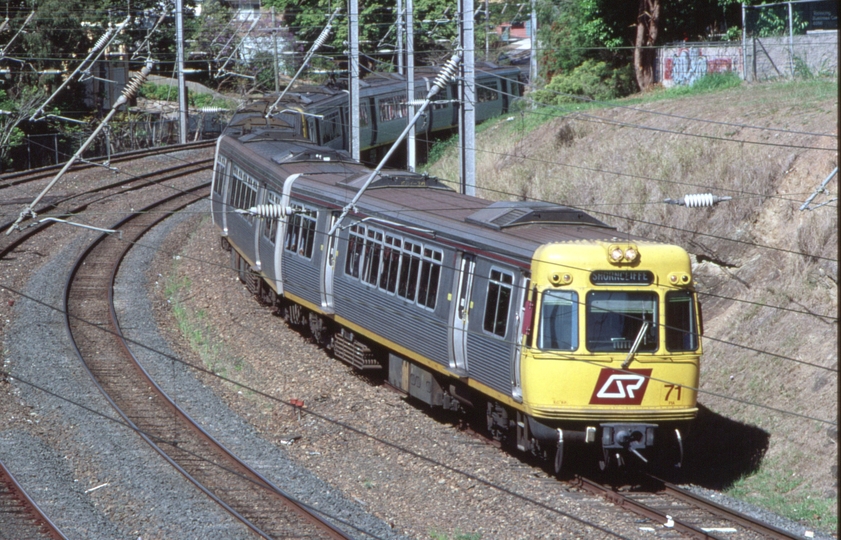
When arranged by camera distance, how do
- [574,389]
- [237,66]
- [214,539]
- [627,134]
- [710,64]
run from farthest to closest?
[237,66]
[710,64]
[627,134]
[574,389]
[214,539]

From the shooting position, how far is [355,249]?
1507 cm

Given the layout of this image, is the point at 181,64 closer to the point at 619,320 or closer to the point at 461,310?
the point at 461,310

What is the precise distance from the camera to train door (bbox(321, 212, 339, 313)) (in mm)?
15617

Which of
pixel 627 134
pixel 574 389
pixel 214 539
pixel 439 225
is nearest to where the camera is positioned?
pixel 214 539

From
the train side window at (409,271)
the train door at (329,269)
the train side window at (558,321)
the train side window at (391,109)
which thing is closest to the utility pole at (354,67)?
the train door at (329,269)

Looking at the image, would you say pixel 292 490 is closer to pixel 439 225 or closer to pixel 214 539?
pixel 214 539

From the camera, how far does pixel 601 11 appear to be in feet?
104

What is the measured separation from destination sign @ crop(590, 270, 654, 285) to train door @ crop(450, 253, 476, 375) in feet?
5.79

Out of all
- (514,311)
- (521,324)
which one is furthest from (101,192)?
(521,324)

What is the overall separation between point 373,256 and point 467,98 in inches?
132

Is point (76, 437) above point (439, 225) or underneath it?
underneath

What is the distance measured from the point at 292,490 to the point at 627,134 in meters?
13.9

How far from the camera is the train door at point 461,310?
12.4m

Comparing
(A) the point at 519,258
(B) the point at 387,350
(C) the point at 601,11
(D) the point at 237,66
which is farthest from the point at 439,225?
(D) the point at 237,66
